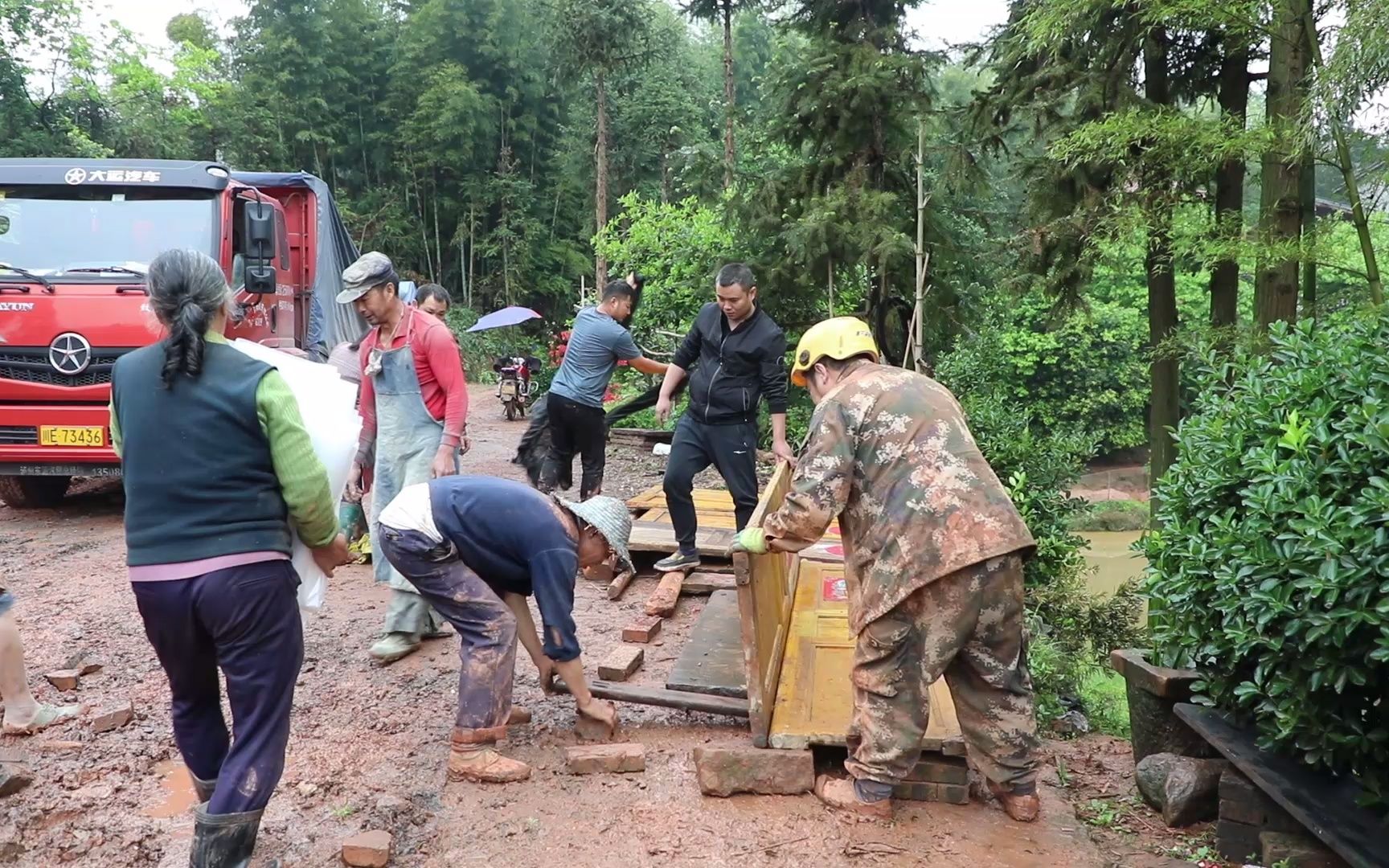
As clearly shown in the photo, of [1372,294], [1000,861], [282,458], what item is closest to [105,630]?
[282,458]

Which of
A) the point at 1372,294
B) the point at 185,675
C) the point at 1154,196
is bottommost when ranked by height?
the point at 185,675

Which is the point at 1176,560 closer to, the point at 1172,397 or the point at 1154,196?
the point at 1154,196

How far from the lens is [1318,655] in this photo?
8.81 feet

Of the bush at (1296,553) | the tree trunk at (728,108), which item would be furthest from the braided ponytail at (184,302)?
the tree trunk at (728,108)

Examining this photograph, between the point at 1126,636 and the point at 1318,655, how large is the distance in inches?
171

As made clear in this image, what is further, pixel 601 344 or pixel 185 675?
pixel 601 344

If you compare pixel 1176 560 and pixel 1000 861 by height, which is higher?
pixel 1176 560

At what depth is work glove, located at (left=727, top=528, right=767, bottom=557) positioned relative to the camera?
3438mm

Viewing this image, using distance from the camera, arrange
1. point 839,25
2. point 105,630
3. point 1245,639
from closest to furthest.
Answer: point 1245,639 → point 105,630 → point 839,25

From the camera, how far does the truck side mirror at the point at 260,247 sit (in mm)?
8031

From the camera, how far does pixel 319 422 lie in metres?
2.99

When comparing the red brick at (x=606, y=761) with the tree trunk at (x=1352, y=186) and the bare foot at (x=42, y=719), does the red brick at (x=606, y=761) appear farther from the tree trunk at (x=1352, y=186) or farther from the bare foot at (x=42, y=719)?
the tree trunk at (x=1352, y=186)

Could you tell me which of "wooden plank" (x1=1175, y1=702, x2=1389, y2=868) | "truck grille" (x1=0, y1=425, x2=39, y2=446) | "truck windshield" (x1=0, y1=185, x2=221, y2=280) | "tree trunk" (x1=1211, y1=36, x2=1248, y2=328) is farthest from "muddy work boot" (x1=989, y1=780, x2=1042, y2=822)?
"tree trunk" (x1=1211, y1=36, x2=1248, y2=328)

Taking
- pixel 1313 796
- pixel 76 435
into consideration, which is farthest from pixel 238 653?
pixel 76 435
